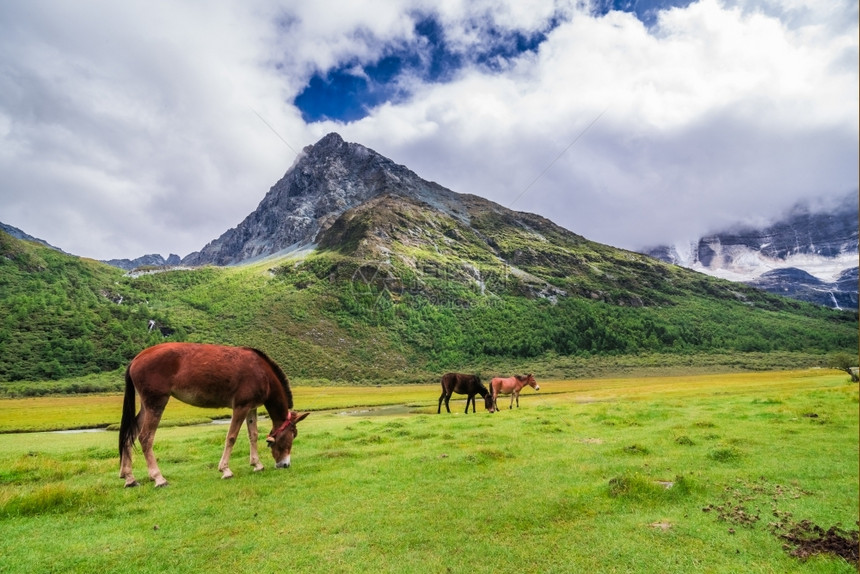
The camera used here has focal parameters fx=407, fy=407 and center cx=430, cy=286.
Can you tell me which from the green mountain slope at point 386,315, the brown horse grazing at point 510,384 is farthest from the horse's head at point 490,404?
the green mountain slope at point 386,315

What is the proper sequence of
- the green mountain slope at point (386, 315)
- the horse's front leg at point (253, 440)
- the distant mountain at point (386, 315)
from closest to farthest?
1. the horse's front leg at point (253, 440)
2. the green mountain slope at point (386, 315)
3. the distant mountain at point (386, 315)

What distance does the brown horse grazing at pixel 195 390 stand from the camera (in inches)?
411

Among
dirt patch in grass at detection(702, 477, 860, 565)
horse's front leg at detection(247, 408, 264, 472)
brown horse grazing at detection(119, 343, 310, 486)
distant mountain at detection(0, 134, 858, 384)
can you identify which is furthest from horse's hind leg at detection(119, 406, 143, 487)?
distant mountain at detection(0, 134, 858, 384)

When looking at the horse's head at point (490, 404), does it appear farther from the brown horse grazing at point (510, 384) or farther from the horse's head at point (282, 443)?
the horse's head at point (282, 443)

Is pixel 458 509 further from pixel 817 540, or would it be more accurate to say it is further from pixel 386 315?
pixel 386 315

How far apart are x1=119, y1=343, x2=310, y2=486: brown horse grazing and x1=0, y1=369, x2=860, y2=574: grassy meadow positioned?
0.82m

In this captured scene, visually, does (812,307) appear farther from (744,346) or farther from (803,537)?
(803,537)

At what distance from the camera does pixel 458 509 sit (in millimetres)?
8180

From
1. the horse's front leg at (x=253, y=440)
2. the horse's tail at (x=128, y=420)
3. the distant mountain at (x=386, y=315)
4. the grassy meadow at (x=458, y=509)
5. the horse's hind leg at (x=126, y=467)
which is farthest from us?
the distant mountain at (x=386, y=315)

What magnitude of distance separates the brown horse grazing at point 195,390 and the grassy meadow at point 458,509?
0.82 meters

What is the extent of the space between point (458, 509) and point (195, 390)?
7.51 metres

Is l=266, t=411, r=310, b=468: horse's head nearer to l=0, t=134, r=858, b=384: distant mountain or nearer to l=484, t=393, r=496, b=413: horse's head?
l=484, t=393, r=496, b=413: horse's head

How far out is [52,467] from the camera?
11750 mm

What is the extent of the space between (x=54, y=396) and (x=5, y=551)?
82.8 m
